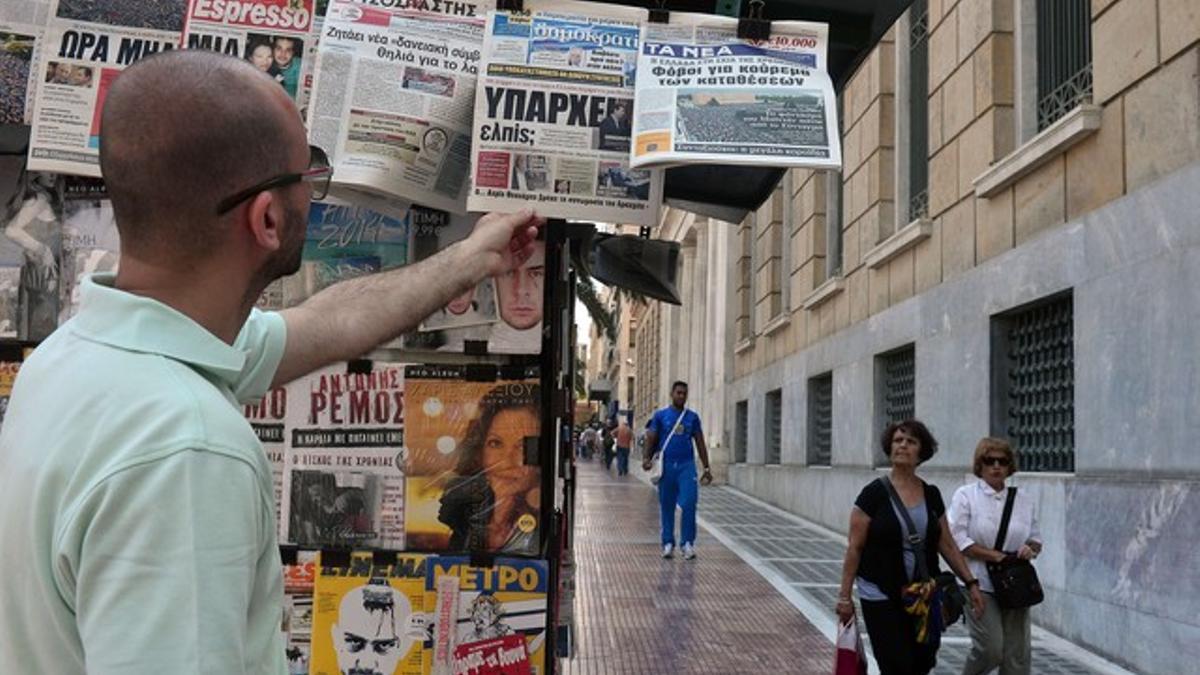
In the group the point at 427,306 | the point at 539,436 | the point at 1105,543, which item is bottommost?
the point at 1105,543

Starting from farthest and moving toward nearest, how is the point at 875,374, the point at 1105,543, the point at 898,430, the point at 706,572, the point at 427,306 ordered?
the point at 875,374 < the point at 706,572 < the point at 1105,543 < the point at 898,430 < the point at 427,306

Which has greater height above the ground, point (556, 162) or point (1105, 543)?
point (556, 162)

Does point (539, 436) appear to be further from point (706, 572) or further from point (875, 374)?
point (875, 374)

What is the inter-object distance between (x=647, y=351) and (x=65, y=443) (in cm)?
5627

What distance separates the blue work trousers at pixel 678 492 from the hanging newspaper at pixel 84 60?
8.93 m

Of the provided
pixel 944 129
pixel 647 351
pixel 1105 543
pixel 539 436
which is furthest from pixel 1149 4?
pixel 647 351

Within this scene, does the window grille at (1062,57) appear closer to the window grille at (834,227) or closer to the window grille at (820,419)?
the window grille at (834,227)

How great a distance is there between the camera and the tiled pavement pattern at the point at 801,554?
7.20m

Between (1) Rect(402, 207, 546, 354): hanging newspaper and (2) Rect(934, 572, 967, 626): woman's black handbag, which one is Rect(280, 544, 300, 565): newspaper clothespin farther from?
(2) Rect(934, 572, 967, 626): woman's black handbag

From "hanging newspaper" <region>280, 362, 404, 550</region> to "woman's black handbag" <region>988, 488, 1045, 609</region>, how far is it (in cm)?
339

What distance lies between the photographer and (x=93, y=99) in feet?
10.1

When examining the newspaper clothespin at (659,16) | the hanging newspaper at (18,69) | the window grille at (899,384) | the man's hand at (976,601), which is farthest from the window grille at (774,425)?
the hanging newspaper at (18,69)

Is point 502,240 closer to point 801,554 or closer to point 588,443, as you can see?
point 801,554

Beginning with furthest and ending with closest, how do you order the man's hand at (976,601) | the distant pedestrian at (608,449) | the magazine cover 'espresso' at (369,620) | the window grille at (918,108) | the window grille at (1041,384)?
1. the distant pedestrian at (608,449)
2. the window grille at (918,108)
3. the window grille at (1041,384)
4. the man's hand at (976,601)
5. the magazine cover 'espresso' at (369,620)
